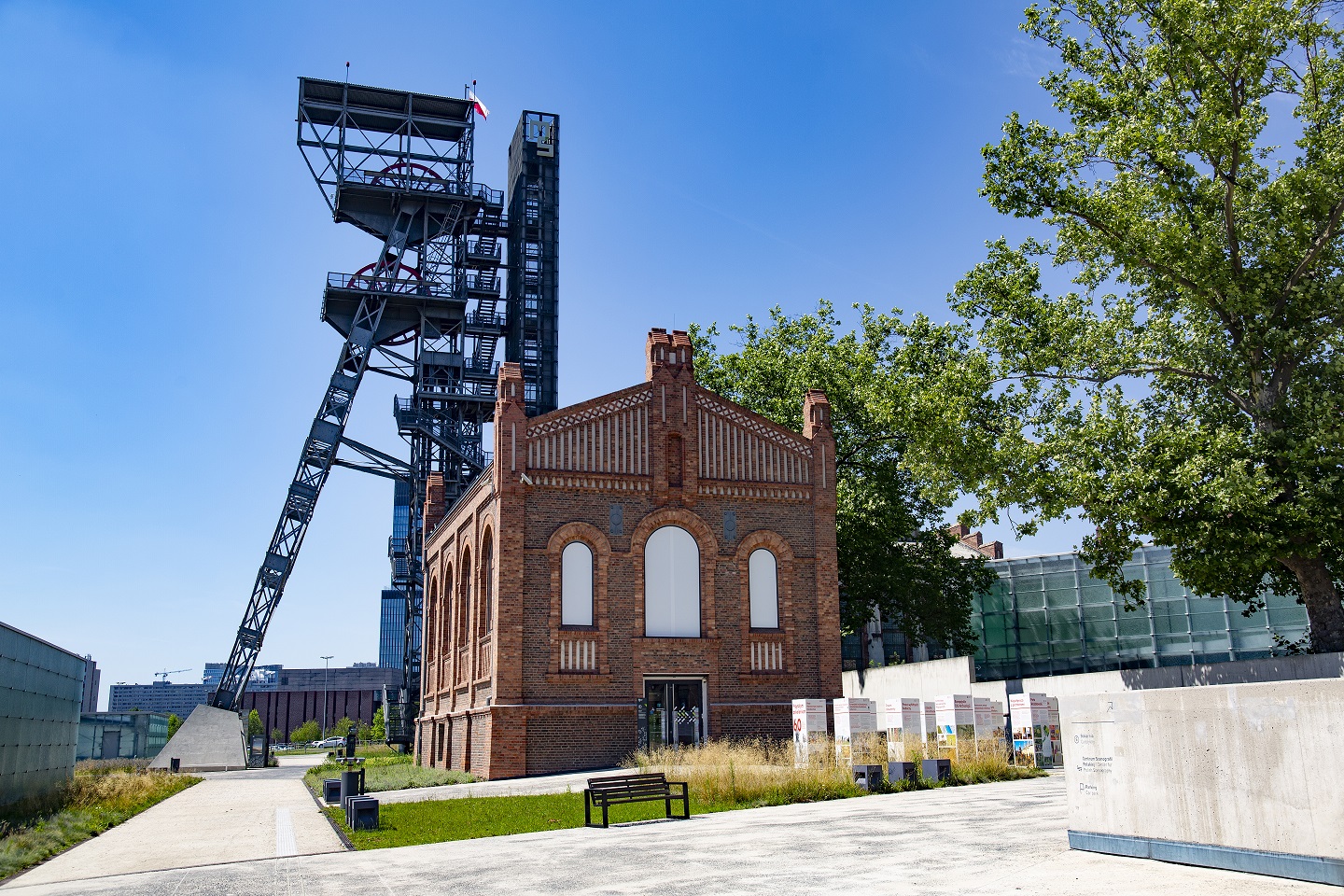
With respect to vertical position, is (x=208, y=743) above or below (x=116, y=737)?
above

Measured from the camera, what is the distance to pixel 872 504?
37.0m

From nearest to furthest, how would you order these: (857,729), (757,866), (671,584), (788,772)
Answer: (757,866)
(788,772)
(857,729)
(671,584)

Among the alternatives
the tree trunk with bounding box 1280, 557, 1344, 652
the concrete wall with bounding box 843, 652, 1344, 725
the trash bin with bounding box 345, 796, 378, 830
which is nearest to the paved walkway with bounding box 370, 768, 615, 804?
the trash bin with bounding box 345, 796, 378, 830

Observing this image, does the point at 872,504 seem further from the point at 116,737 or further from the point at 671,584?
the point at 116,737

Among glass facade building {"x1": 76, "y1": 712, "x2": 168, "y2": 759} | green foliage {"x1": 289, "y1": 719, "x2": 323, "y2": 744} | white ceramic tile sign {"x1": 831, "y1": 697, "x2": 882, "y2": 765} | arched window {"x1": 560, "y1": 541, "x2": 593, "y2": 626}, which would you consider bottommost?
green foliage {"x1": 289, "y1": 719, "x2": 323, "y2": 744}

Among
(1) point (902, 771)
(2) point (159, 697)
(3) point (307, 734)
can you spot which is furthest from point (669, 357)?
(2) point (159, 697)

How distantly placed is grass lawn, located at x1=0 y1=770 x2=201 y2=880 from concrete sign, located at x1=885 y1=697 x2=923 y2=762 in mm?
16305

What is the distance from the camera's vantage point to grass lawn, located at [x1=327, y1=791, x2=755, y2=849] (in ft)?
53.6

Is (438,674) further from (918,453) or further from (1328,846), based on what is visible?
(1328,846)

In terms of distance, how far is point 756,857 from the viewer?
12.6m

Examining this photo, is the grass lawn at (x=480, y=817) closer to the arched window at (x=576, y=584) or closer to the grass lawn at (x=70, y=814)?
the grass lawn at (x=70, y=814)

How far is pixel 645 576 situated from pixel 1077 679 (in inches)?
485

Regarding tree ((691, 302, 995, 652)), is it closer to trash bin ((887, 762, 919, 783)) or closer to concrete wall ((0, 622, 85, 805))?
trash bin ((887, 762, 919, 783))

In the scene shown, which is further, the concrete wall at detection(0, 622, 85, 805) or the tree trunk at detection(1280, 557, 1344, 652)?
the tree trunk at detection(1280, 557, 1344, 652)
